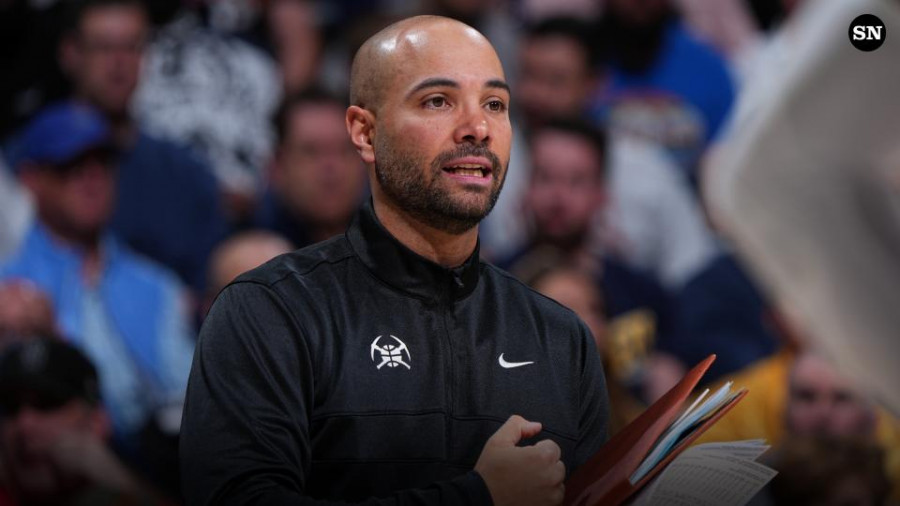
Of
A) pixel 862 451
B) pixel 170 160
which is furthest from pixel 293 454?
pixel 170 160

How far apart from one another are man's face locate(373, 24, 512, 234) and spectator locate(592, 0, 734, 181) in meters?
2.95

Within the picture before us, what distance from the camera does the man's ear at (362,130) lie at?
1.59m

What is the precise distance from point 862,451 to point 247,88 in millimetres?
2401

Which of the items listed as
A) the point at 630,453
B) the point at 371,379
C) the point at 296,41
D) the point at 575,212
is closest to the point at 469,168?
the point at 371,379

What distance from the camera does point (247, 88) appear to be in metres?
4.61

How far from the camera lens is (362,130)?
1596mm

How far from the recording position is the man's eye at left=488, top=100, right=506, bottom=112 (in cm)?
155

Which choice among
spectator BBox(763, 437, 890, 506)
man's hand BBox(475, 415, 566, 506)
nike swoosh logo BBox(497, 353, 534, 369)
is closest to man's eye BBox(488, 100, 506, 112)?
nike swoosh logo BBox(497, 353, 534, 369)

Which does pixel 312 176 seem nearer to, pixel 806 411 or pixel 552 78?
pixel 552 78

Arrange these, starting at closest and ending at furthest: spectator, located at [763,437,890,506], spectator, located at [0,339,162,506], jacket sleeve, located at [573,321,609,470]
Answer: jacket sleeve, located at [573,321,609,470] → spectator, located at [763,437,890,506] → spectator, located at [0,339,162,506]

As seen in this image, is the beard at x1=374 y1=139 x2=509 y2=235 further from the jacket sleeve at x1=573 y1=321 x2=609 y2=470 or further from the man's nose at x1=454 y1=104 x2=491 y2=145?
the jacket sleeve at x1=573 y1=321 x2=609 y2=470

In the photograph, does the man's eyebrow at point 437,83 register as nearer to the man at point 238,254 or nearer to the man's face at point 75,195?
the man at point 238,254

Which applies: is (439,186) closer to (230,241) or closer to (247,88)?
(230,241)

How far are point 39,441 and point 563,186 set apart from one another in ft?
5.93
